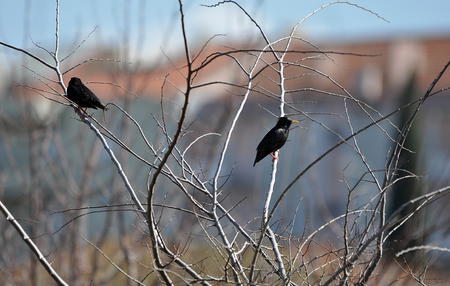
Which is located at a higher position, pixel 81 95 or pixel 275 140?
pixel 81 95

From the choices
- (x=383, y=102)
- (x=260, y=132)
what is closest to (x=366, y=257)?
(x=260, y=132)

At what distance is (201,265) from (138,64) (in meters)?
6.40

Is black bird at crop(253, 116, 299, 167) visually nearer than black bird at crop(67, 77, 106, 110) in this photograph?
No

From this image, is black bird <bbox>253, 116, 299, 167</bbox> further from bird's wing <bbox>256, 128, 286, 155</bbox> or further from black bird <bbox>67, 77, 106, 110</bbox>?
black bird <bbox>67, 77, 106, 110</bbox>

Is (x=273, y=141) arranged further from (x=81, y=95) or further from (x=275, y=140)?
(x=81, y=95)

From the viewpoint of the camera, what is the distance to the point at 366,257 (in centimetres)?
554

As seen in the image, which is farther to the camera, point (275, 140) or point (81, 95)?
point (275, 140)

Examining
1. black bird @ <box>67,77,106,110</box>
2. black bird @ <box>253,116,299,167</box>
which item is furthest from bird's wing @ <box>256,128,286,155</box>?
black bird @ <box>67,77,106,110</box>

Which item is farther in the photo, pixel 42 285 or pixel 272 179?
pixel 42 285

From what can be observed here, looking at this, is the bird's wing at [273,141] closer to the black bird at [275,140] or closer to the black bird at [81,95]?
the black bird at [275,140]

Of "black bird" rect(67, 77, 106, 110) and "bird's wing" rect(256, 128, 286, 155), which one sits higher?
"black bird" rect(67, 77, 106, 110)

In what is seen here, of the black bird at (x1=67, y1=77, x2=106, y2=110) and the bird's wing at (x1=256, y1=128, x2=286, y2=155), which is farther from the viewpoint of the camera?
the bird's wing at (x1=256, y1=128, x2=286, y2=155)

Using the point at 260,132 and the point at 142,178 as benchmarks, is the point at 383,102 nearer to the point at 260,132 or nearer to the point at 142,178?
the point at 260,132

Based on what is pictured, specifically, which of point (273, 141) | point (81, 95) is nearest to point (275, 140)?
point (273, 141)
